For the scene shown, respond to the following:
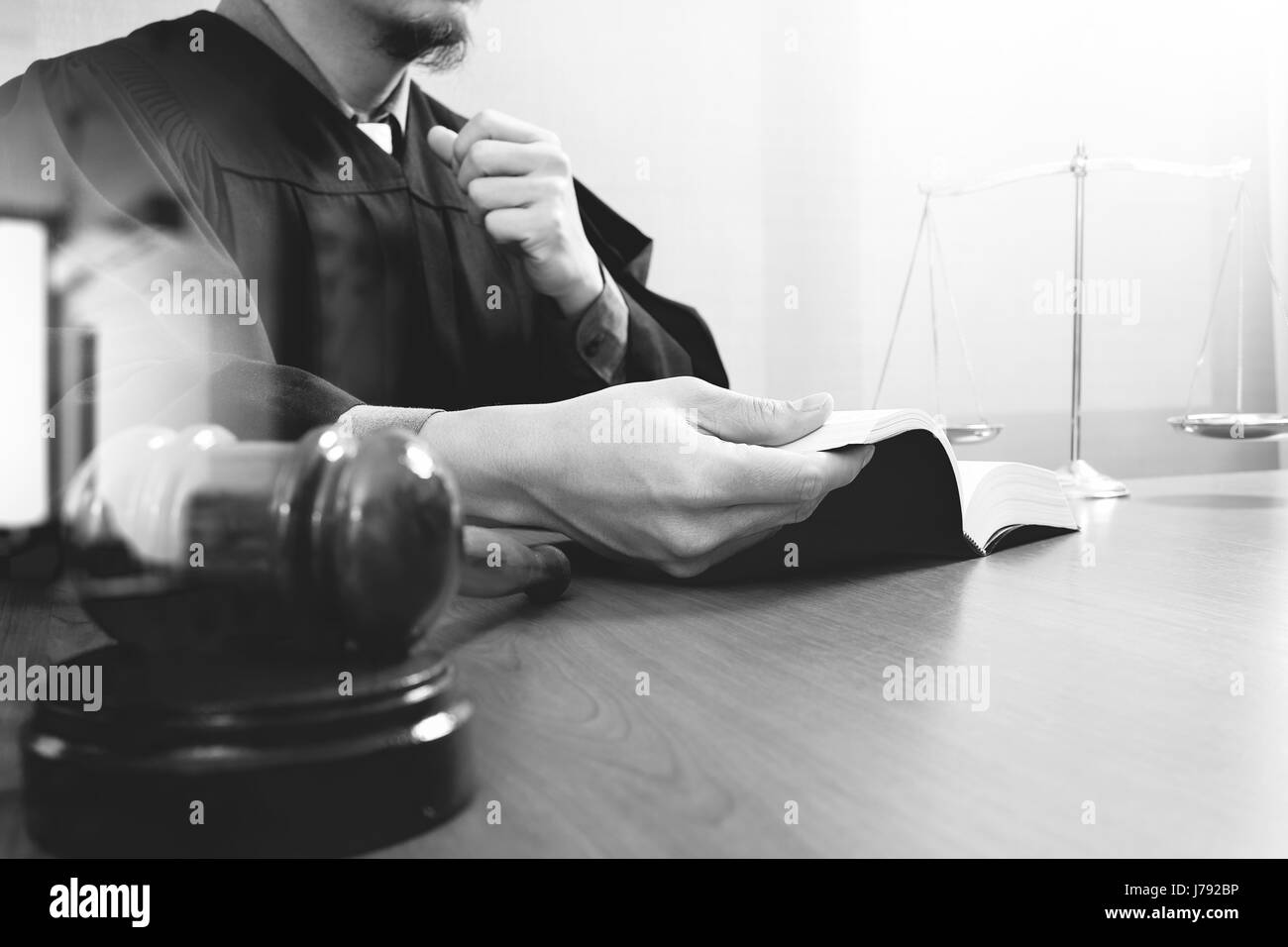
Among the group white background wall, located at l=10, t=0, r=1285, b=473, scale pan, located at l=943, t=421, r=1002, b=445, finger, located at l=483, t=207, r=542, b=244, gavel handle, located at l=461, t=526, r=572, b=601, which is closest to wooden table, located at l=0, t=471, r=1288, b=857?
gavel handle, located at l=461, t=526, r=572, b=601

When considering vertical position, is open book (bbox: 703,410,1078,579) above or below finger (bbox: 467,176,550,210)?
below

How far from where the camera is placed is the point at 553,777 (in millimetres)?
365

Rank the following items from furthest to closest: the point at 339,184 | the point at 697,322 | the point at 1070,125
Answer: the point at 1070,125 < the point at 697,322 < the point at 339,184

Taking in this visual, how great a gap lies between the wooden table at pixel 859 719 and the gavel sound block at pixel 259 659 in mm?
27

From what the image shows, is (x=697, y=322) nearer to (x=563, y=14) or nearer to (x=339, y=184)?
(x=339, y=184)

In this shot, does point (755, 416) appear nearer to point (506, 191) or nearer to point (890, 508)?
point (890, 508)

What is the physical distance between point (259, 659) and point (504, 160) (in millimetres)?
1123

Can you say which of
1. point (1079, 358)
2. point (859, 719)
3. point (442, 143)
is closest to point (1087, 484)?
point (1079, 358)

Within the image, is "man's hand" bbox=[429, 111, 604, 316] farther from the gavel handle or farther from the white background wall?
the white background wall

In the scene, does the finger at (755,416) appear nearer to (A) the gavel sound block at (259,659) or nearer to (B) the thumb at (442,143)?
(A) the gavel sound block at (259,659)

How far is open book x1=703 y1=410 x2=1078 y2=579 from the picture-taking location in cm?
82

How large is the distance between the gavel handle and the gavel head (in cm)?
21

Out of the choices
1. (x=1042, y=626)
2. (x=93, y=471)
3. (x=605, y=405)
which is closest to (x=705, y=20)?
(x=605, y=405)
